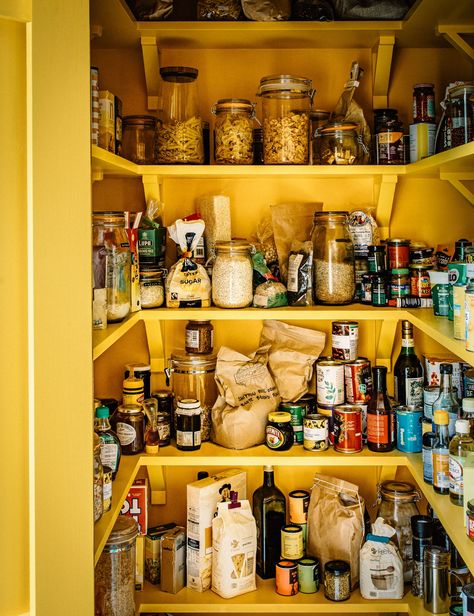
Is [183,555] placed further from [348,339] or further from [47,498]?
[47,498]

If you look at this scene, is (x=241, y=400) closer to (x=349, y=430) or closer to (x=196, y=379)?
(x=196, y=379)

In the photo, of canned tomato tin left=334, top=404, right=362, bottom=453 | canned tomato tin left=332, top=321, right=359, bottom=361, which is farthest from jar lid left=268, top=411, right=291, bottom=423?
canned tomato tin left=332, top=321, right=359, bottom=361

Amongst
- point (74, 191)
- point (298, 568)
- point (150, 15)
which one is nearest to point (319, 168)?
point (150, 15)

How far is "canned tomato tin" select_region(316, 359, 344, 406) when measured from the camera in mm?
2473

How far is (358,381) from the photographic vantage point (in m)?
2.48

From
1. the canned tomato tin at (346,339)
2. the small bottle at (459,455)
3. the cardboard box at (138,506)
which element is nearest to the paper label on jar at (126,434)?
the cardboard box at (138,506)

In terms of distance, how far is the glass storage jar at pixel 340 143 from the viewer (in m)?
2.39

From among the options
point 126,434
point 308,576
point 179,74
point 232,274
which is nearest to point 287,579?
point 308,576

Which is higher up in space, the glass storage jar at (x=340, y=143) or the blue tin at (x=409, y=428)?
the glass storage jar at (x=340, y=143)

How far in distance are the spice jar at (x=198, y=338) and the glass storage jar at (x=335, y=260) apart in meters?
0.39

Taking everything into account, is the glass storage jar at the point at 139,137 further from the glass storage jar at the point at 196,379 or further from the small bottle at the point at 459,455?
the small bottle at the point at 459,455

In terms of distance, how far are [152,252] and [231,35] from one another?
2.37ft

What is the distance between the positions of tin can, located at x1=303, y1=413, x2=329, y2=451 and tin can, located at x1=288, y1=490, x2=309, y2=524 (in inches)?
8.0

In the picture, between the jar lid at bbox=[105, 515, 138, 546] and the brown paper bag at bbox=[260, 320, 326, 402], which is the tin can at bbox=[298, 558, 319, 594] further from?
the jar lid at bbox=[105, 515, 138, 546]
